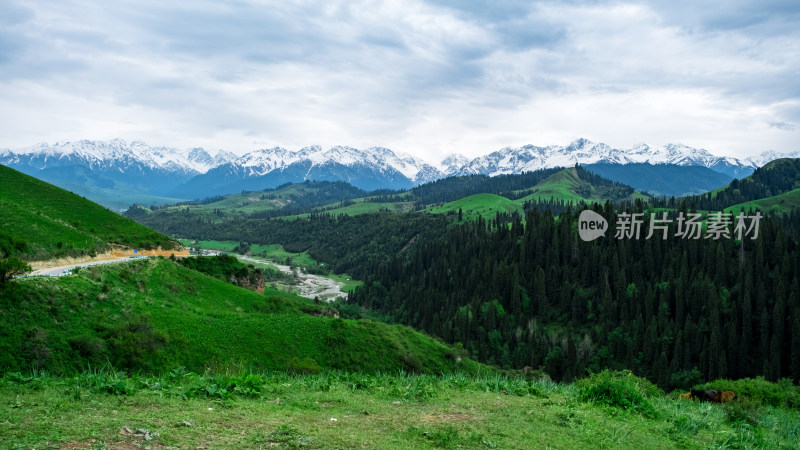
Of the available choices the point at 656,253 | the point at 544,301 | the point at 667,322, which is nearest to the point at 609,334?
the point at 667,322

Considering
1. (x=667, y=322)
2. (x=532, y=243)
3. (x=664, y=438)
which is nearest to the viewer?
(x=664, y=438)

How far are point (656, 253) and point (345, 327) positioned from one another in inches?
4909

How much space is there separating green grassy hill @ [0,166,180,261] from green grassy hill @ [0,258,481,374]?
1057cm

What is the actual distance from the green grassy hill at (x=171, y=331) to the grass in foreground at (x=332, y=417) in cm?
773

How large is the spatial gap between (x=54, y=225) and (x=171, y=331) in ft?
113

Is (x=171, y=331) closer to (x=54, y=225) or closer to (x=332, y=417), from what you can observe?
(x=54, y=225)

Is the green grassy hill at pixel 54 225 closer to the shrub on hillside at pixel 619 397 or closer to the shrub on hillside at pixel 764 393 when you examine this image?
the shrub on hillside at pixel 619 397

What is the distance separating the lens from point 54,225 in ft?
211

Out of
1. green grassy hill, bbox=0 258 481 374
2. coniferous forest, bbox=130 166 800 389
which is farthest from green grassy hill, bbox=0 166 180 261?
coniferous forest, bbox=130 166 800 389

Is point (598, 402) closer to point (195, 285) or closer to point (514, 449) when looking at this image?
point (514, 449)

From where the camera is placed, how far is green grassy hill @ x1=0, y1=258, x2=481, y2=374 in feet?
119

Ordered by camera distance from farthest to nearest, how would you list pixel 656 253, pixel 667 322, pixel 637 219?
pixel 637 219
pixel 656 253
pixel 667 322

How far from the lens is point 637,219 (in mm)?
→ 156500

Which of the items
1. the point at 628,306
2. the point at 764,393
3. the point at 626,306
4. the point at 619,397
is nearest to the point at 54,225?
the point at 619,397
